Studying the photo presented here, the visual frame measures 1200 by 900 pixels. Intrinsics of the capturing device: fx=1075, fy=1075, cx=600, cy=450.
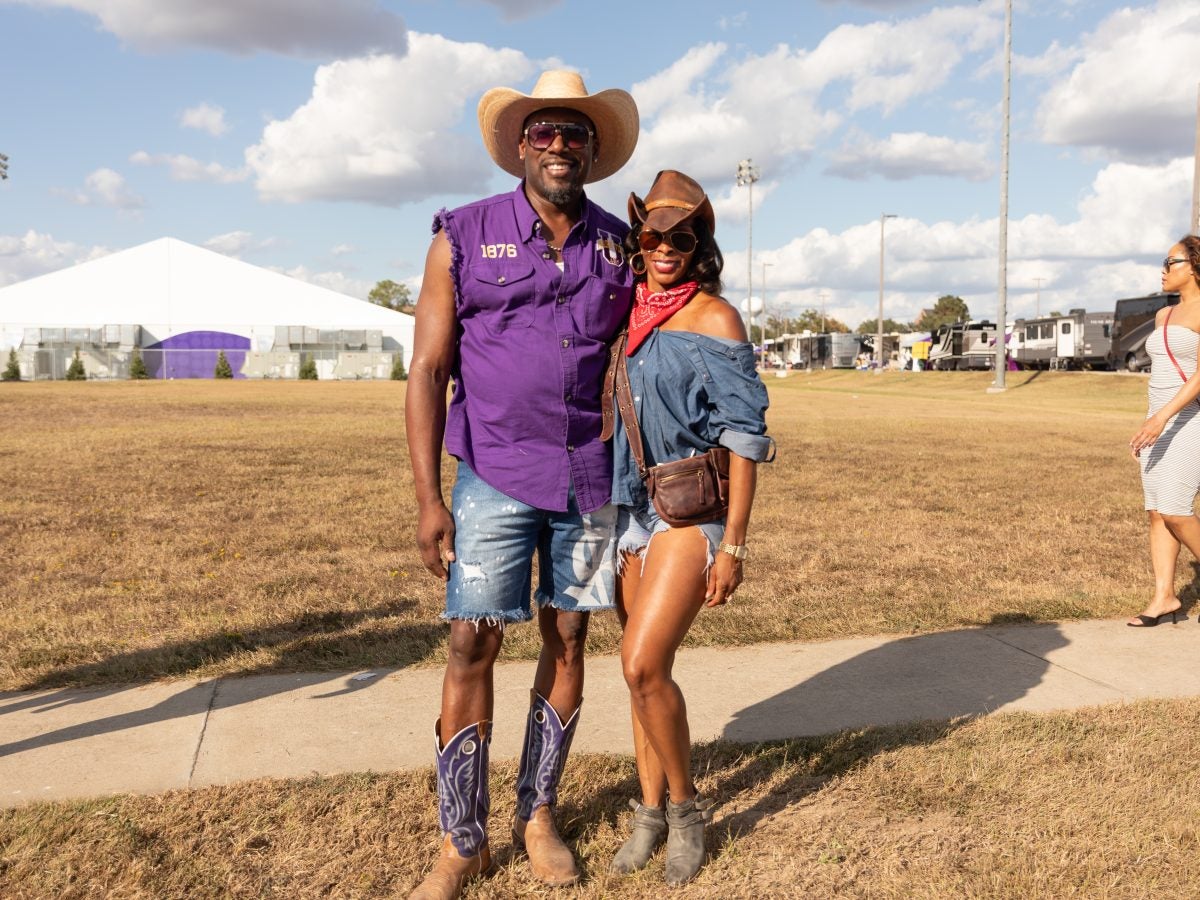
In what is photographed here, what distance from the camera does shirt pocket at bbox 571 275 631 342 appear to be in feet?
10.1

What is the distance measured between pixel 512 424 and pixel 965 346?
52.7m

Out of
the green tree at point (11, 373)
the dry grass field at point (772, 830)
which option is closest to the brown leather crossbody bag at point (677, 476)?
the dry grass field at point (772, 830)

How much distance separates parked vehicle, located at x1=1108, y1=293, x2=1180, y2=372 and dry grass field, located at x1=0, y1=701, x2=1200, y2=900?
1369 inches

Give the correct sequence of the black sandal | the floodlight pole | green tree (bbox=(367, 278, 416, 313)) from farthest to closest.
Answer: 1. green tree (bbox=(367, 278, 416, 313))
2. the floodlight pole
3. the black sandal

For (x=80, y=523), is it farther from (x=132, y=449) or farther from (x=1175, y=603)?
(x=1175, y=603)

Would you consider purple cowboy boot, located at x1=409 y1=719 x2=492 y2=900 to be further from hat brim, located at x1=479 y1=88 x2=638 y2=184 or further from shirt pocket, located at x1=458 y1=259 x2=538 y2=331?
hat brim, located at x1=479 y1=88 x2=638 y2=184

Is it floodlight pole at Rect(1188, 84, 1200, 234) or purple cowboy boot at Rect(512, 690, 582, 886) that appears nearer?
purple cowboy boot at Rect(512, 690, 582, 886)

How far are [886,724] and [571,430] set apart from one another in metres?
2.08

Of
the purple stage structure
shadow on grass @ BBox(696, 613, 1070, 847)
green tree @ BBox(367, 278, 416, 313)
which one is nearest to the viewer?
shadow on grass @ BBox(696, 613, 1070, 847)

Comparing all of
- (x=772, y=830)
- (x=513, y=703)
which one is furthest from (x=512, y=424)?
(x=513, y=703)

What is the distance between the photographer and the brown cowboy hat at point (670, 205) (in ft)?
9.94

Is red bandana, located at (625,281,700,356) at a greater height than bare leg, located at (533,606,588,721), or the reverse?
red bandana, located at (625,281,700,356)

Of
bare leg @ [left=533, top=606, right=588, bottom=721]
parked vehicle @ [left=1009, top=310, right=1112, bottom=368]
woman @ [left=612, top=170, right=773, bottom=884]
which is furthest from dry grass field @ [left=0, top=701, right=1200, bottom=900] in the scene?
parked vehicle @ [left=1009, top=310, right=1112, bottom=368]

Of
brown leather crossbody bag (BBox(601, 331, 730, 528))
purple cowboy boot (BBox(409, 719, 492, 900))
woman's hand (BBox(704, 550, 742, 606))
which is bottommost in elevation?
purple cowboy boot (BBox(409, 719, 492, 900))
